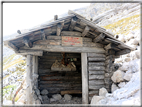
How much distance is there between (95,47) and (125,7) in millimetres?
47322

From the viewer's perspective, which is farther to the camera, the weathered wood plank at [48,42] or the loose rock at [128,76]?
the weathered wood plank at [48,42]

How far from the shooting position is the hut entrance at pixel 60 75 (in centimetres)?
861

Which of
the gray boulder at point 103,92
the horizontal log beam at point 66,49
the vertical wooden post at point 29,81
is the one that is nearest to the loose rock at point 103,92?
the gray boulder at point 103,92

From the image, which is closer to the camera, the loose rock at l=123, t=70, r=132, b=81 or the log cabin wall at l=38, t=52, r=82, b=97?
the loose rock at l=123, t=70, r=132, b=81

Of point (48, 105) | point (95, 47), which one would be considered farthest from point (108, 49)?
point (48, 105)

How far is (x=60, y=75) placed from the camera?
29.7 feet

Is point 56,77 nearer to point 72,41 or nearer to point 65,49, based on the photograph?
point 65,49

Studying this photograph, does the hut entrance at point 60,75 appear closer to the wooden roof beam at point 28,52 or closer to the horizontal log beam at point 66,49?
the horizontal log beam at point 66,49

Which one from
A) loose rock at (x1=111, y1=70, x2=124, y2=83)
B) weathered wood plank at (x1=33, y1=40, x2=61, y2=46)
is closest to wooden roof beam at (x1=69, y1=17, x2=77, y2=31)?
weathered wood plank at (x1=33, y1=40, x2=61, y2=46)

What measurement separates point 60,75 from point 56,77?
0.33 metres

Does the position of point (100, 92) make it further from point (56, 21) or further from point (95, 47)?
point (56, 21)

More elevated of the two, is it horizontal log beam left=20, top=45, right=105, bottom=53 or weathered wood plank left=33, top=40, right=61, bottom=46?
weathered wood plank left=33, top=40, right=61, bottom=46

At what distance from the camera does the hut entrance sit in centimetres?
861

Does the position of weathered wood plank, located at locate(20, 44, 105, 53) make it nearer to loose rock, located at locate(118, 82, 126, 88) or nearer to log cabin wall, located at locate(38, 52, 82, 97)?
loose rock, located at locate(118, 82, 126, 88)
